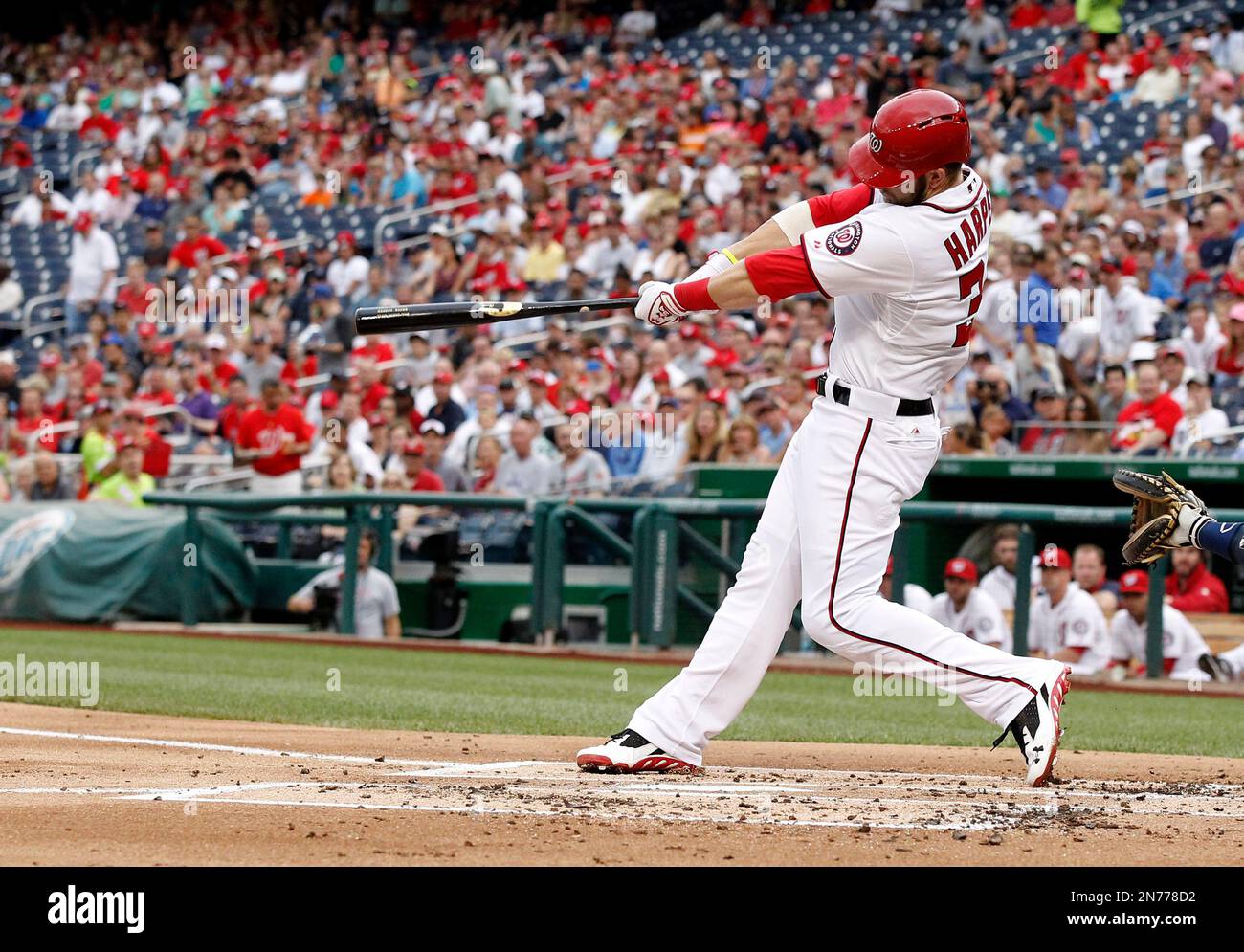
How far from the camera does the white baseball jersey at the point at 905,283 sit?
17.0 feet

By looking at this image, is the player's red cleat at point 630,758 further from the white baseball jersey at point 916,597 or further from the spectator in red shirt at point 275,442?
the spectator in red shirt at point 275,442

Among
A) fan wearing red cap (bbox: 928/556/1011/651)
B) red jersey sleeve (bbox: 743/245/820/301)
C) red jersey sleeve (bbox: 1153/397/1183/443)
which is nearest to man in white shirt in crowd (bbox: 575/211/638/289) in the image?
red jersey sleeve (bbox: 1153/397/1183/443)

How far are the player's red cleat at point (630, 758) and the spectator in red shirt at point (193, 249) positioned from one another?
52.0ft

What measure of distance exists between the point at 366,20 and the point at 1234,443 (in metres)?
18.7

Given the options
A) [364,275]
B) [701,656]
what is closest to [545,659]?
[701,656]

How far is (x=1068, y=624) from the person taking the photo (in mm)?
10969

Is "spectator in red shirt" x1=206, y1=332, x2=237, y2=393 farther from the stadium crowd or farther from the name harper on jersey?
the name harper on jersey

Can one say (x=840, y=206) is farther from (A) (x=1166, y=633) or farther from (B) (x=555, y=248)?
(B) (x=555, y=248)

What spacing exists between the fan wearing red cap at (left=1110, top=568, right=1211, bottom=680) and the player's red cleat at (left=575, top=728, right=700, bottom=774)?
5867mm

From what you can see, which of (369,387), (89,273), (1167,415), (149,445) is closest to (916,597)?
(1167,415)

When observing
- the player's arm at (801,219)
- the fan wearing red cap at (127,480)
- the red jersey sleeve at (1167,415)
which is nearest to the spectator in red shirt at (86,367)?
the fan wearing red cap at (127,480)

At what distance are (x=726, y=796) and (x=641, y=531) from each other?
7.12 m

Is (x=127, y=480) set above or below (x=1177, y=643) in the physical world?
above
